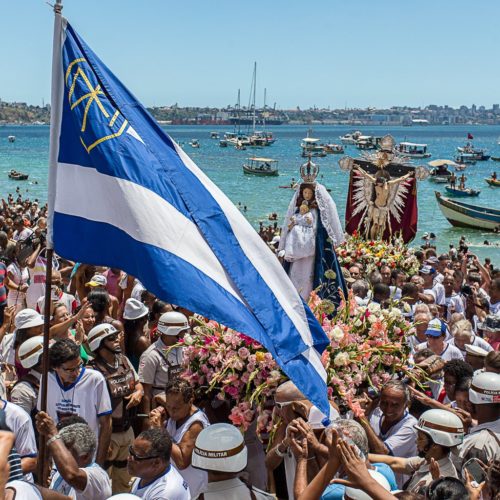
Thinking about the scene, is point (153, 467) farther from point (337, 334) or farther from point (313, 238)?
point (313, 238)

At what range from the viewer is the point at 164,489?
4375mm

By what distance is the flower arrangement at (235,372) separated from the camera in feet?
18.1

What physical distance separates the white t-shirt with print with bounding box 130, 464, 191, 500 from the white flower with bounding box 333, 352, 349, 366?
1.62 metres

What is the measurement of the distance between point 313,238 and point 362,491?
6.81m

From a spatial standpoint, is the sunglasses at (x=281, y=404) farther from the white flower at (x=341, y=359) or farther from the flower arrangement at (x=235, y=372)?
the white flower at (x=341, y=359)

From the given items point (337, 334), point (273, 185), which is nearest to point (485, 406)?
point (337, 334)

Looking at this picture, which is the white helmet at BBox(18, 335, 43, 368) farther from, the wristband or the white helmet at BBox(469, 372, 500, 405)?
the white helmet at BBox(469, 372, 500, 405)

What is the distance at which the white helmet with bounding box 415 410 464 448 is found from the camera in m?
4.59

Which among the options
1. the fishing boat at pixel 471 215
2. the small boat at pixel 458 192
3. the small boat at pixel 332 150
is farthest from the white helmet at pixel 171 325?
the small boat at pixel 332 150

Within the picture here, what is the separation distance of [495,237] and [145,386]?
107 feet

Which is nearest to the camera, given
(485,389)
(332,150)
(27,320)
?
(485,389)

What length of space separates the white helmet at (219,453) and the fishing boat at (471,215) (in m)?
33.8

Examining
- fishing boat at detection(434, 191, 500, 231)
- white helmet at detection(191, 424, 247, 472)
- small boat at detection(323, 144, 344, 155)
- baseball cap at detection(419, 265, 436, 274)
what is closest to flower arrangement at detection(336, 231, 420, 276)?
baseball cap at detection(419, 265, 436, 274)

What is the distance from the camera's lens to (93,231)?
188 inches
